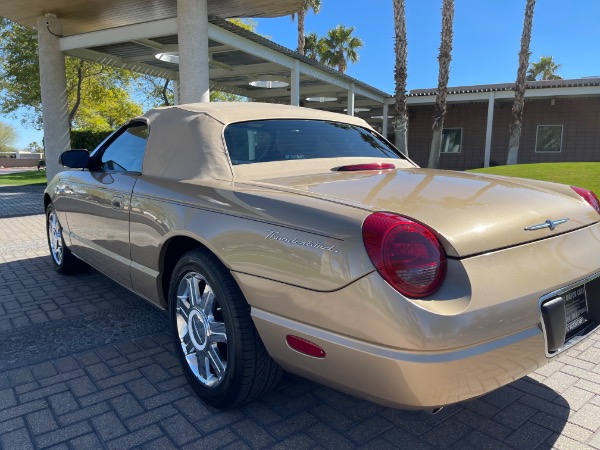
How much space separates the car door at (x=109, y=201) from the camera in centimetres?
325

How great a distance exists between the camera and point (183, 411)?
8.04 feet

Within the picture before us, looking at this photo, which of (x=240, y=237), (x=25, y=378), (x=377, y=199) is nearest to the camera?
(x=377, y=199)

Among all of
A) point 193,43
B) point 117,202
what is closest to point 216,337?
point 117,202

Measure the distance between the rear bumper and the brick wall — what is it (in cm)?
2140

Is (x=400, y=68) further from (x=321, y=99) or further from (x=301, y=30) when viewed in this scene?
(x=301, y=30)

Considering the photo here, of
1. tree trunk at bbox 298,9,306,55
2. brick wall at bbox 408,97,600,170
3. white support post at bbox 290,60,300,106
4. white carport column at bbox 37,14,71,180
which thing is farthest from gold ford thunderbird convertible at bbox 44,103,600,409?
tree trunk at bbox 298,9,306,55

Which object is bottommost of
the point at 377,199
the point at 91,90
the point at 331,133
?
the point at 377,199

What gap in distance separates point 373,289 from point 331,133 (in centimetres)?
196

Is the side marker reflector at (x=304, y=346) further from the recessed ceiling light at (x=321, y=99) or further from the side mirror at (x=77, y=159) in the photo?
the recessed ceiling light at (x=321, y=99)

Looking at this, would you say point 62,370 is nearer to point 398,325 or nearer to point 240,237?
point 240,237

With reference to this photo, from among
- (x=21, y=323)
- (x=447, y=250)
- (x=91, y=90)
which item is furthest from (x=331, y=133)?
(x=91, y=90)

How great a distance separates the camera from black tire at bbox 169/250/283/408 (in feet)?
7.28

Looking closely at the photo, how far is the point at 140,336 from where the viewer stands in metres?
3.45

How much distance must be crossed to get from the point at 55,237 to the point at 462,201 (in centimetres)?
461
